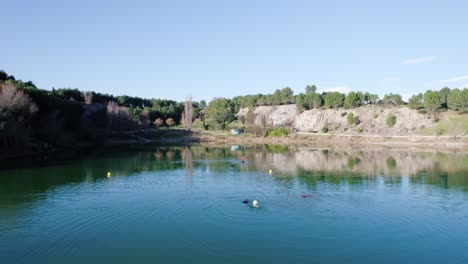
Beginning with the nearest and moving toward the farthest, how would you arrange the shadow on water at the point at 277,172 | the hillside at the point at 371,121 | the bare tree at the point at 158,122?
the shadow on water at the point at 277,172 < the hillside at the point at 371,121 < the bare tree at the point at 158,122

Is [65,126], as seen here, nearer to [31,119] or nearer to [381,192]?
[31,119]

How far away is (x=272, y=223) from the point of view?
25.4 metres

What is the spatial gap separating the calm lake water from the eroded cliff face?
6505 centimetres

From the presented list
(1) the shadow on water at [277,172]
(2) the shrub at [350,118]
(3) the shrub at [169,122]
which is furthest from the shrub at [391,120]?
(3) the shrub at [169,122]

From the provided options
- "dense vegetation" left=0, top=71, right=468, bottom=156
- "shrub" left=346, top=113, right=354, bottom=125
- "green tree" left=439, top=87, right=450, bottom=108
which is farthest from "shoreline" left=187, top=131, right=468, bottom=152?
"green tree" left=439, top=87, right=450, bottom=108

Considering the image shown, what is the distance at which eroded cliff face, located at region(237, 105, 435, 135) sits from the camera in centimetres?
10781

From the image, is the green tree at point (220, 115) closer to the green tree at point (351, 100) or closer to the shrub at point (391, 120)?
the green tree at point (351, 100)

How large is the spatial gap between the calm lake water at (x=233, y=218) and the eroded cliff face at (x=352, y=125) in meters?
65.1

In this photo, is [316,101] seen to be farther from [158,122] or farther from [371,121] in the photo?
[158,122]

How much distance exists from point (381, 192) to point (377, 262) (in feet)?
59.2

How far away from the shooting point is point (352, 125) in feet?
390

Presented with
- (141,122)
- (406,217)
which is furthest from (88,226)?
(141,122)

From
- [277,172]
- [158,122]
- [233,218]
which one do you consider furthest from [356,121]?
[233,218]

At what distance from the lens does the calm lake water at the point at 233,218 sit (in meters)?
20.2
